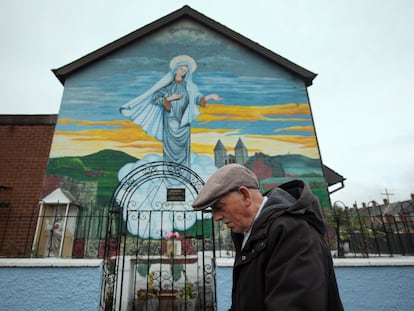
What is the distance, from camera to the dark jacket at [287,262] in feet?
3.07

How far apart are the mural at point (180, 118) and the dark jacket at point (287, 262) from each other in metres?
5.30

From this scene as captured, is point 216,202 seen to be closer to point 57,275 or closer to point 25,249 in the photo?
point 57,275

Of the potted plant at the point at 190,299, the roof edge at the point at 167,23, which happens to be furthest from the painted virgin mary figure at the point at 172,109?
the potted plant at the point at 190,299

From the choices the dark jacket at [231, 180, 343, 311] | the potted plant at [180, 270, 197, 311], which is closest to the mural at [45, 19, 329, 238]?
the potted plant at [180, 270, 197, 311]

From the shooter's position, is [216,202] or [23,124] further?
[23,124]

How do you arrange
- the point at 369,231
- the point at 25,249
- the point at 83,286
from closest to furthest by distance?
the point at 83,286 → the point at 369,231 → the point at 25,249

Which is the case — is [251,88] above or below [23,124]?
above

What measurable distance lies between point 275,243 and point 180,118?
6.55 m

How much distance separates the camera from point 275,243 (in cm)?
111

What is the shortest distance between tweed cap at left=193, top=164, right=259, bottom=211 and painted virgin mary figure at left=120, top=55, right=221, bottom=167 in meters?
5.52

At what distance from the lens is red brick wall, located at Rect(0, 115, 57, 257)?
6002mm

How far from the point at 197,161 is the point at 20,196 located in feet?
15.4

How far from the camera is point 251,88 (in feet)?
26.0

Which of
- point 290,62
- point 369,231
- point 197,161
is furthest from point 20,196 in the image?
point 290,62
